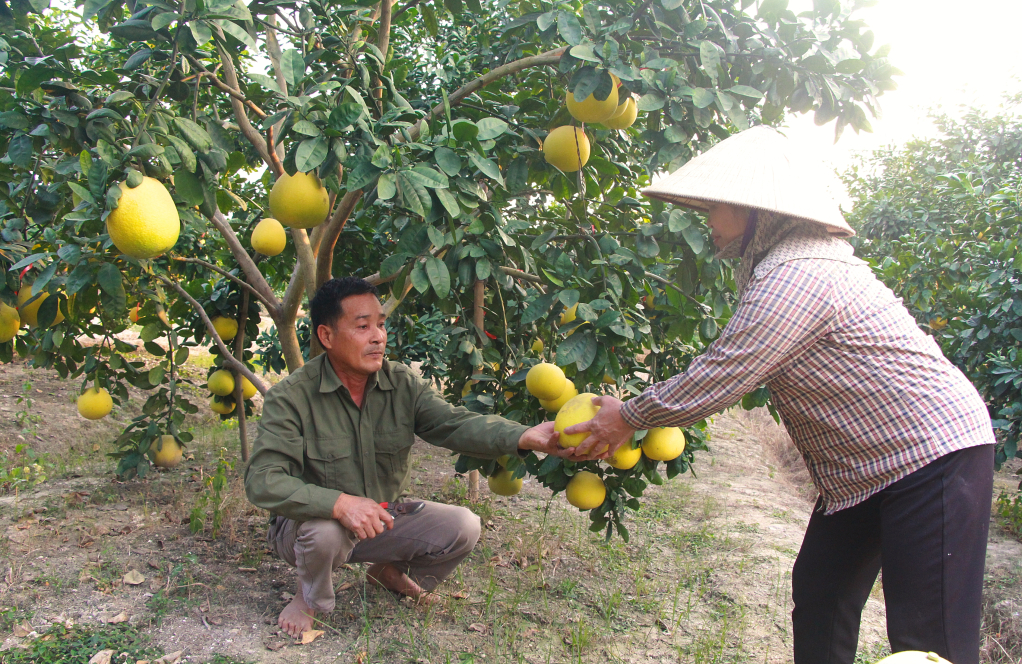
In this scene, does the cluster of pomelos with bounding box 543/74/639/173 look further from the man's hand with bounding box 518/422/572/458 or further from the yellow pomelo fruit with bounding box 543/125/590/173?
the man's hand with bounding box 518/422/572/458

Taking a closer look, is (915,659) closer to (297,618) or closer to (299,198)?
(299,198)

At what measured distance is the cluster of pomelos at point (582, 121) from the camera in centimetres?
187

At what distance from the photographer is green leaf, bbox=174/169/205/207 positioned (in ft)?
5.20

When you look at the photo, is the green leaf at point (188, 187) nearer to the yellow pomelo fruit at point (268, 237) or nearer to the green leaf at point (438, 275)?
the green leaf at point (438, 275)

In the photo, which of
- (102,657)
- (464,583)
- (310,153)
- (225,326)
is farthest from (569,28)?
(225,326)

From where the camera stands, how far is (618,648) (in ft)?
7.48

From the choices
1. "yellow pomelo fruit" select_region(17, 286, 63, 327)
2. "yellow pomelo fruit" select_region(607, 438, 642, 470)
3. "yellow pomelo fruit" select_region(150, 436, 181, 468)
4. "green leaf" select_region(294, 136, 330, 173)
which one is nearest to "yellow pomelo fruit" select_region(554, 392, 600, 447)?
"yellow pomelo fruit" select_region(607, 438, 642, 470)

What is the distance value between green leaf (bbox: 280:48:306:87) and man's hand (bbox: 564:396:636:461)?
42.8 inches

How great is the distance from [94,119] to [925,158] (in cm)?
745

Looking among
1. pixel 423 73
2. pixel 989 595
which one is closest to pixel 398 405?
pixel 423 73

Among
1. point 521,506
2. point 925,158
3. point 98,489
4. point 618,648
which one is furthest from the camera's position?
point 925,158

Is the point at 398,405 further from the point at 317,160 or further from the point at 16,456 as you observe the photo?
the point at 16,456

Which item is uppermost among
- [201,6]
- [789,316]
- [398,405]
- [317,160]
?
[201,6]

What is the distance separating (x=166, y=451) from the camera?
11.4 feet
